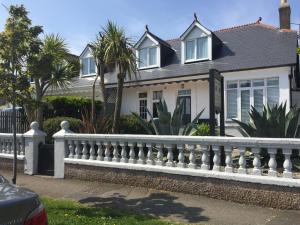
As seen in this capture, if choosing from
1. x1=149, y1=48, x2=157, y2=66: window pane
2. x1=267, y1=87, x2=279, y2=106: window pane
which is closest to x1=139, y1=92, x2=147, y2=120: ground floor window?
x1=149, y1=48, x2=157, y2=66: window pane

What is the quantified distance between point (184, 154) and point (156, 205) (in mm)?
1720

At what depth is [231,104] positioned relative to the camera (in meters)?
19.6

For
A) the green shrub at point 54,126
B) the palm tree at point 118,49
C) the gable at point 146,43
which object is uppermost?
the gable at point 146,43

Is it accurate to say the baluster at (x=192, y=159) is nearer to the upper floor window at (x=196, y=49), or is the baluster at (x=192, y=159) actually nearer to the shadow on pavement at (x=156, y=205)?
the shadow on pavement at (x=156, y=205)

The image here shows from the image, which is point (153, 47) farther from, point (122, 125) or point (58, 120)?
point (58, 120)

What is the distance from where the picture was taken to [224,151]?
304 inches

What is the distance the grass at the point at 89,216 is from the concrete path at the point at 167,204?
0.35m

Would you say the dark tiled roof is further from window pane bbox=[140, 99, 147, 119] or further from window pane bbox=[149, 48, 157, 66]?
window pane bbox=[140, 99, 147, 119]

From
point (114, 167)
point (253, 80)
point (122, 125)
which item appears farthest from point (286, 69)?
point (114, 167)

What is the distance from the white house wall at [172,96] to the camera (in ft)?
68.8

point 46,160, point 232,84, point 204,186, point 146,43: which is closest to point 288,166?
point 204,186

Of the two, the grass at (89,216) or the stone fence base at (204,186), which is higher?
the stone fence base at (204,186)

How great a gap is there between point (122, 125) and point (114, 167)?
7722mm

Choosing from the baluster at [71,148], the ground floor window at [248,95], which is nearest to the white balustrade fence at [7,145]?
the baluster at [71,148]
